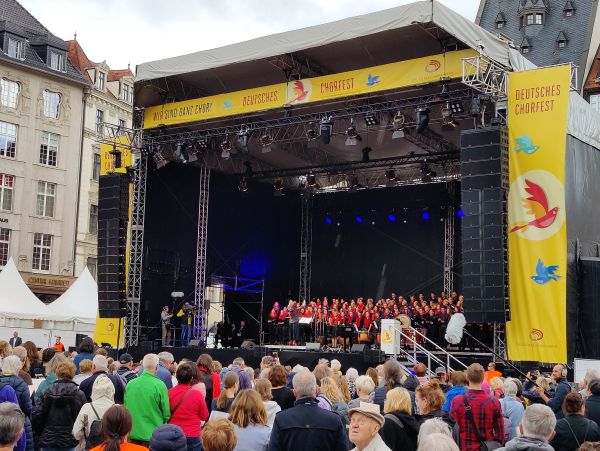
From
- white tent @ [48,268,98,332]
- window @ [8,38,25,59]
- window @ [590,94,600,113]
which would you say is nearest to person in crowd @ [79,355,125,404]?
white tent @ [48,268,98,332]

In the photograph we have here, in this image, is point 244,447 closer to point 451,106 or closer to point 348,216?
point 451,106

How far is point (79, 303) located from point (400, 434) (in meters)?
21.6

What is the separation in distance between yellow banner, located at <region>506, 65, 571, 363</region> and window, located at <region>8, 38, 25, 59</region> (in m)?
26.0

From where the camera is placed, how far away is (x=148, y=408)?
21.5 feet

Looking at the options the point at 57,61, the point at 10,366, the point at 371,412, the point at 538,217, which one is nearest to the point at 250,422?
the point at 371,412

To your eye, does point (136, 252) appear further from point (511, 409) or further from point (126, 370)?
point (511, 409)

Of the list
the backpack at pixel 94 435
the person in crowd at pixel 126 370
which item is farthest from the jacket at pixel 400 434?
the person in crowd at pixel 126 370

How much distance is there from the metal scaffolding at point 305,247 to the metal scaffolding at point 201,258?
13.3 feet

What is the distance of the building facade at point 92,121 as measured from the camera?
122 ft

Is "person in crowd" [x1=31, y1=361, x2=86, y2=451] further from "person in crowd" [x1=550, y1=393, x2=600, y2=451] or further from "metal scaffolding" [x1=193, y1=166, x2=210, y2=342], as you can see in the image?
"metal scaffolding" [x1=193, y1=166, x2=210, y2=342]

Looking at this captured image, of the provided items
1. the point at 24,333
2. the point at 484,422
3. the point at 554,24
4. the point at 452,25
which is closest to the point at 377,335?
the point at 452,25

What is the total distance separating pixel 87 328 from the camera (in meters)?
27.3

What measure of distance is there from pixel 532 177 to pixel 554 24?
96.0 feet

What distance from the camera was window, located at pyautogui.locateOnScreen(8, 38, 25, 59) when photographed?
35.2 meters
